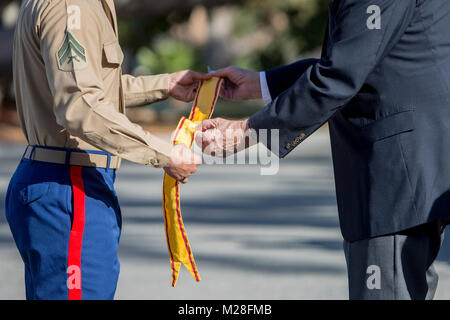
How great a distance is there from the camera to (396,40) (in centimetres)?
330

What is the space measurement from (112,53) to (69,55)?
0.99 ft

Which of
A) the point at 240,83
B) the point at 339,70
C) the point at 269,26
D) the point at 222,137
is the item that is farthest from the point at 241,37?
the point at 339,70

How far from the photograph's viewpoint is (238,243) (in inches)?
328

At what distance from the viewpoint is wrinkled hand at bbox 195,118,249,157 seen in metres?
3.71

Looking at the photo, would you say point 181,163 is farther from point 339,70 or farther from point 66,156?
point 339,70

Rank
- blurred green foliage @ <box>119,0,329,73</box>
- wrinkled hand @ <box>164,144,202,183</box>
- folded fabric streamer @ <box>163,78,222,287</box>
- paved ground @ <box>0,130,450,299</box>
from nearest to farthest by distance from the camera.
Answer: wrinkled hand @ <box>164,144,202,183</box> → folded fabric streamer @ <box>163,78,222,287</box> → paved ground @ <box>0,130,450,299</box> → blurred green foliage @ <box>119,0,329,73</box>

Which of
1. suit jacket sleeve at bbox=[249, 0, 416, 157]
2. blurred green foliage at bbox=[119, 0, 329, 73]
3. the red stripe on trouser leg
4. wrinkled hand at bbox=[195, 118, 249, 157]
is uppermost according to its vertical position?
blurred green foliage at bbox=[119, 0, 329, 73]

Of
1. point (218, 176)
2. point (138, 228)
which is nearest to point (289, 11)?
point (218, 176)

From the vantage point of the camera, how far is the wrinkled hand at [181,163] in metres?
3.64

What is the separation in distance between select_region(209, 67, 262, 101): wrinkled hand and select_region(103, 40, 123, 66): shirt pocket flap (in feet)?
3.24

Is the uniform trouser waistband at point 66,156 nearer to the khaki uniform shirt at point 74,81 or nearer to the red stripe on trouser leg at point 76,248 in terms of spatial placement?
the khaki uniform shirt at point 74,81

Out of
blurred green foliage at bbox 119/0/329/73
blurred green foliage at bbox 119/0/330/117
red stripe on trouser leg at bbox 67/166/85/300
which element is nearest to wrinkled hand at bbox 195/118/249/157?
red stripe on trouser leg at bbox 67/166/85/300

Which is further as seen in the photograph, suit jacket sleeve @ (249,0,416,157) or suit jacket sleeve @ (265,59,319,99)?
suit jacket sleeve @ (265,59,319,99)

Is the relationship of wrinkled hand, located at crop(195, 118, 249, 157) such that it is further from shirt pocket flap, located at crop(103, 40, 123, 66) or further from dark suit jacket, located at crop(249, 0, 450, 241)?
shirt pocket flap, located at crop(103, 40, 123, 66)
